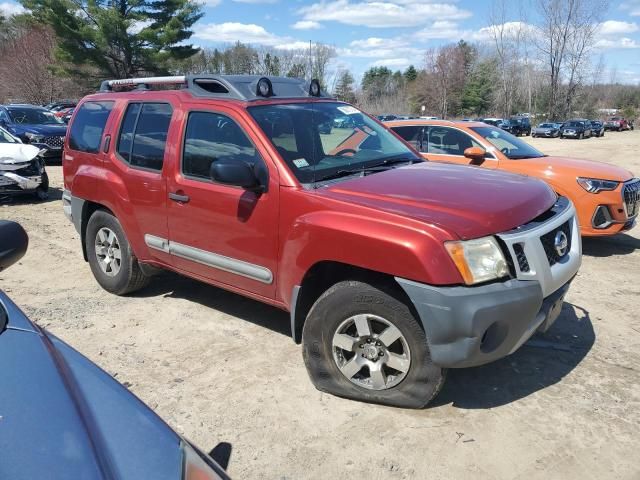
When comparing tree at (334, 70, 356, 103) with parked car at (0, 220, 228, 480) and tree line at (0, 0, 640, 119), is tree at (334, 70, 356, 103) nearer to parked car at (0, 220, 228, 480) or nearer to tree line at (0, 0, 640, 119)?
tree line at (0, 0, 640, 119)

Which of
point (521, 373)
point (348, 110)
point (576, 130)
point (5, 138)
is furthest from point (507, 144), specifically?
point (576, 130)

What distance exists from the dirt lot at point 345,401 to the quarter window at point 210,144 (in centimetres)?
139

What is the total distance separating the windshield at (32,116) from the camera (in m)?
16.3

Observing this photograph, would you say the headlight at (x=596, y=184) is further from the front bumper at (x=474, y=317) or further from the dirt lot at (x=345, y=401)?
the front bumper at (x=474, y=317)

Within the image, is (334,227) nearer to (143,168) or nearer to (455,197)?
(455,197)

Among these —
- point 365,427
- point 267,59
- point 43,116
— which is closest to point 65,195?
point 365,427

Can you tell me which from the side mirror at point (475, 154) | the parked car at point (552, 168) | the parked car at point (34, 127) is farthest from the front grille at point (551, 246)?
the parked car at point (34, 127)

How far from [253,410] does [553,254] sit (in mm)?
2096

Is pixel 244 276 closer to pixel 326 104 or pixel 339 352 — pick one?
pixel 339 352

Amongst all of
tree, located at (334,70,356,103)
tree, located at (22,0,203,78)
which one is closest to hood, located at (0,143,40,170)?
tree, located at (22,0,203,78)

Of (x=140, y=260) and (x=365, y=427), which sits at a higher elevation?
(x=140, y=260)

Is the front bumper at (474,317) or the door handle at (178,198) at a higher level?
the door handle at (178,198)

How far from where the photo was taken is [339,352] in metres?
3.35

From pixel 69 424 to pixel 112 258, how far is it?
3.85 metres
